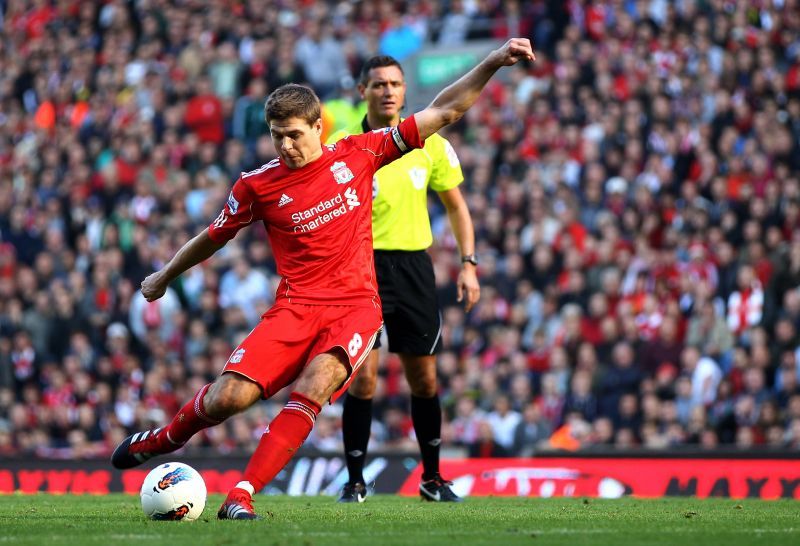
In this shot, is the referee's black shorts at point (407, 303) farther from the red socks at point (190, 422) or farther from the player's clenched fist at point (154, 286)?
the red socks at point (190, 422)

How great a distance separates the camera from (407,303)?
929 cm

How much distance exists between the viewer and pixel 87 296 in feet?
62.8

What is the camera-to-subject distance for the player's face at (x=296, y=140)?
24.3 ft

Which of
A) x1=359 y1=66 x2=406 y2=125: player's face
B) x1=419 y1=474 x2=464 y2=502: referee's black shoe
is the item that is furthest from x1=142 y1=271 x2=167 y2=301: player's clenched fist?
x1=419 y1=474 x2=464 y2=502: referee's black shoe

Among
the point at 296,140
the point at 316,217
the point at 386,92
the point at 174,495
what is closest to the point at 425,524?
the point at 174,495

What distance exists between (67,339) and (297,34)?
250 inches

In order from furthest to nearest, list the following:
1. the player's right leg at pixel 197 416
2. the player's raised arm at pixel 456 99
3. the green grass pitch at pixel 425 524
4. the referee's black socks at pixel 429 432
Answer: the referee's black socks at pixel 429 432 → the player's raised arm at pixel 456 99 → the player's right leg at pixel 197 416 → the green grass pitch at pixel 425 524

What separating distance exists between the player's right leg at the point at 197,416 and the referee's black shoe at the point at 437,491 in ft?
7.98

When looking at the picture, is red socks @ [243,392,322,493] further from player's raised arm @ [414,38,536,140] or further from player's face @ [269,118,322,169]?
player's raised arm @ [414,38,536,140]

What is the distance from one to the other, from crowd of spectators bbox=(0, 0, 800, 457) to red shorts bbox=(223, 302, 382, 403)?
5304mm

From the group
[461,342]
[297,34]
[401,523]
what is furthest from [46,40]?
[401,523]

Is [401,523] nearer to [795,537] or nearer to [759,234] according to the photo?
[795,537]

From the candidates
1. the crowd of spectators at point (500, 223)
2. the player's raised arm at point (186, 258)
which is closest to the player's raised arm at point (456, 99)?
the player's raised arm at point (186, 258)

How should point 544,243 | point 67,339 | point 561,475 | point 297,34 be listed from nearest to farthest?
1. point 561,475
2. point 544,243
3. point 67,339
4. point 297,34
